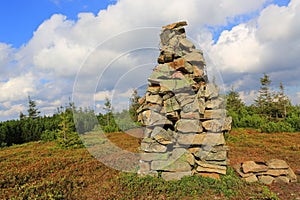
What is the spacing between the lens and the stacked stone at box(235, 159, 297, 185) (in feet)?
24.8

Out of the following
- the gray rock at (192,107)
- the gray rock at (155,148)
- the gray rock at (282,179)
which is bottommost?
the gray rock at (282,179)

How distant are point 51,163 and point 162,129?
19.1 feet

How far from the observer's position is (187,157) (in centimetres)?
724

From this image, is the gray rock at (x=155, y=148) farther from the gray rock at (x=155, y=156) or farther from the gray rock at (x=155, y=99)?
the gray rock at (x=155, y=99)

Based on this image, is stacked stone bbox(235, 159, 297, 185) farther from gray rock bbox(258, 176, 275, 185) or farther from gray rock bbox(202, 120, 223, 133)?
gray rock bbox(202, 120, 223, 133)

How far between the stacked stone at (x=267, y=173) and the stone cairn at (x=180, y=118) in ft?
3.17

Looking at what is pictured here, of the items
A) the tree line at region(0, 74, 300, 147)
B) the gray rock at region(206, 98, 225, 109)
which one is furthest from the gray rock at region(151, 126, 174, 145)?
the tree line at region(0, 74, 300, 147)

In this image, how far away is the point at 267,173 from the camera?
768 cm

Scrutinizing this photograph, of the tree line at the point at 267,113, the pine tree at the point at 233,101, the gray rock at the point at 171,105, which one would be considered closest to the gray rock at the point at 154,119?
the gray rock at the point at 171,105

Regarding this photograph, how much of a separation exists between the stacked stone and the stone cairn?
97cm

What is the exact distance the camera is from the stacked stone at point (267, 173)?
756 cm

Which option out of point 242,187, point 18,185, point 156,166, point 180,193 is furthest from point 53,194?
point 242,187

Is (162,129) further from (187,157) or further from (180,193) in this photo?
(180,193)

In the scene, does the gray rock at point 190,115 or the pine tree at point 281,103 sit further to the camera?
the pine tree at point 281,103
